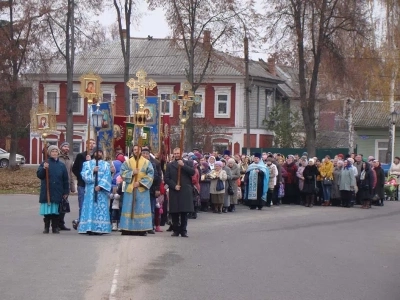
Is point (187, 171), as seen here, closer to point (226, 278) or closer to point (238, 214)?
point (226, 278)

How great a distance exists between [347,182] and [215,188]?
5.94 metres

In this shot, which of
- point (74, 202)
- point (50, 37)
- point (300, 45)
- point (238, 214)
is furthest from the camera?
point (50, 37)

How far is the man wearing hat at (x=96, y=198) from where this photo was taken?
17.8 meters

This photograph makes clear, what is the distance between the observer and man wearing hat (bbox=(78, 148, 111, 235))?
17.8 metres

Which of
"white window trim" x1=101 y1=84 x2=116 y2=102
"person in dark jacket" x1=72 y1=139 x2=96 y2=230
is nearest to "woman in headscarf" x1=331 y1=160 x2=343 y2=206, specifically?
"person in dark jacket" x1=72 y1=139 x2=96 y2=230

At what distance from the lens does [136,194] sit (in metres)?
17.9

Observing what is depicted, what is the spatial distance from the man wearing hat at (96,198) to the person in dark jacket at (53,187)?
1.37ft

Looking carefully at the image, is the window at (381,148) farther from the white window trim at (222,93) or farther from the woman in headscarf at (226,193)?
the woman in headscarf at (226,193)

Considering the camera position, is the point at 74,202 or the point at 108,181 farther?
the point at 74,202

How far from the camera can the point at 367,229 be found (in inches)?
877

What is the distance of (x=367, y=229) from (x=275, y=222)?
234cm

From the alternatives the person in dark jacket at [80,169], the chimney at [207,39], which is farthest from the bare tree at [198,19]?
the person in dark jacket at [80,169]

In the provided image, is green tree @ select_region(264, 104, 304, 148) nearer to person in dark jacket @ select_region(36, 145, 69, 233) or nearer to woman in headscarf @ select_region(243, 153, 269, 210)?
woman in headscarf @ select_region(243, 153, 269, 210)

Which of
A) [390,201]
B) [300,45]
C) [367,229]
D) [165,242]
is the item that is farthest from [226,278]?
[300,45]
